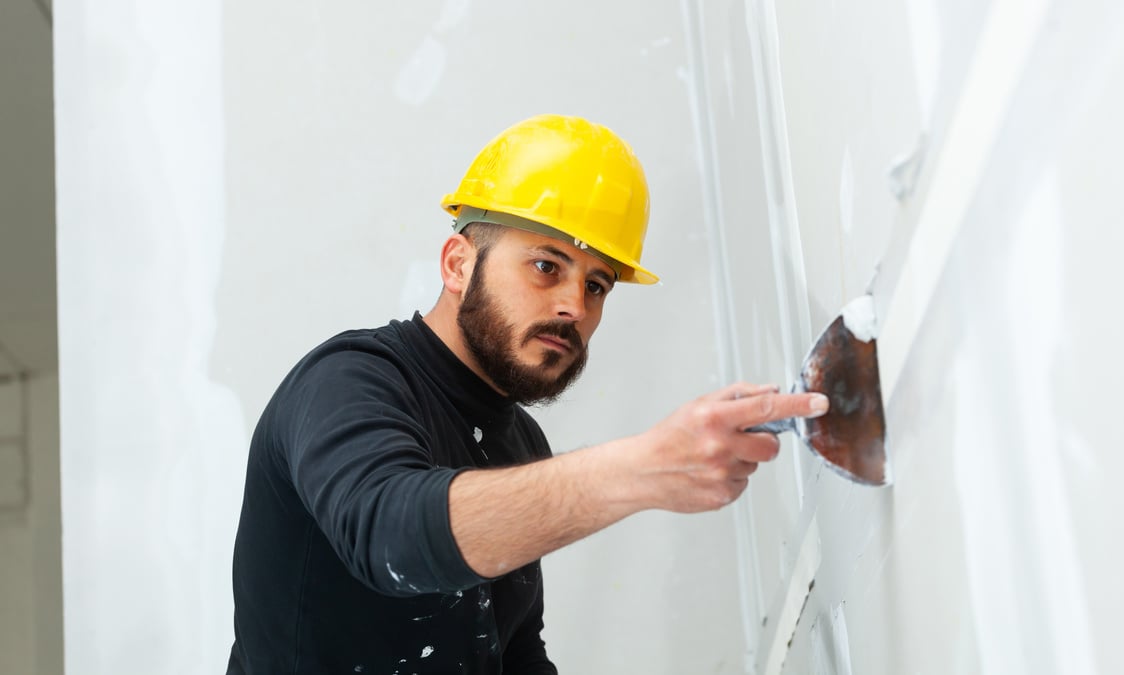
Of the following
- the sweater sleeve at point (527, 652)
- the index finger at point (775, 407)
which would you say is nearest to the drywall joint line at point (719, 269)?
the sweater sleeve at point (527, 652)

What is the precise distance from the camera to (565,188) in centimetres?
169

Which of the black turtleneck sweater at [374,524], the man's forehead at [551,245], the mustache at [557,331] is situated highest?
the man's forehead at [551,245]

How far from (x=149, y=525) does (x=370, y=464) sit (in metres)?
1.62

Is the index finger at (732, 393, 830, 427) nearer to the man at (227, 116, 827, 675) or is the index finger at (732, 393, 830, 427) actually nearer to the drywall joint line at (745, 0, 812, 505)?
the man at (227, 116, 827, 675)

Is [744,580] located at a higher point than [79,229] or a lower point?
lower

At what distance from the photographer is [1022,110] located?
0.65 meters

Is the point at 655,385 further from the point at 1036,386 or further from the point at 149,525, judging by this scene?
the point at 1036,386

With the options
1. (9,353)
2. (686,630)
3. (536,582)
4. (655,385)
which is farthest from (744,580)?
(9,353)

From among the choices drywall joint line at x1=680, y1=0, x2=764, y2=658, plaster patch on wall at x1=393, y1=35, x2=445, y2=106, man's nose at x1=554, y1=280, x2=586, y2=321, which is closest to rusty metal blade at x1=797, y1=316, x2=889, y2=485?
man's nose at x1=554, y1=280, x2=586, y2=321

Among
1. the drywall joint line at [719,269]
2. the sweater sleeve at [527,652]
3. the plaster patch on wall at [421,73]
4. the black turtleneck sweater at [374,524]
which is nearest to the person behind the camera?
the black turtleneck sweater at [374,524]

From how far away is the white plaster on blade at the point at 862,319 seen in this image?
103 centimetres

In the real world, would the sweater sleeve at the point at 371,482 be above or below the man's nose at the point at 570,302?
below

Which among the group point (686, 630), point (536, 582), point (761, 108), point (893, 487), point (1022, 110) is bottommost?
point (686, 630)

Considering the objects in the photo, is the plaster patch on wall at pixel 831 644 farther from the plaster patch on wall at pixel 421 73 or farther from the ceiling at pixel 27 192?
the ceiling at pixel 27 192
